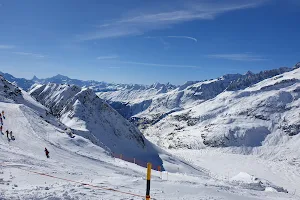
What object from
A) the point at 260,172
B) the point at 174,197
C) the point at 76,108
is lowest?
the point at 260,172

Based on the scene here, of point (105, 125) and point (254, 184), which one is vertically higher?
point (105, 125)

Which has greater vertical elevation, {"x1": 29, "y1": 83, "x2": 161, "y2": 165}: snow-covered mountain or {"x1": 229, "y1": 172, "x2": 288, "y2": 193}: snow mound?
{"x1": 29, "y1": 83, "x2": 161, "y2": 165}: snow-covered mountain

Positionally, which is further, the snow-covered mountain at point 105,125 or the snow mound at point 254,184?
the snow-covered mountain at point 105,125

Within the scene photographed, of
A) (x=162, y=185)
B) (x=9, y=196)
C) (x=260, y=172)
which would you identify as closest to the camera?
(x=9, y=196)

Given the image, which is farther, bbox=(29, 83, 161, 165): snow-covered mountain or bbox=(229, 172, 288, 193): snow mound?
bbox=(29, 83, 161, 165): snow-covered mountain

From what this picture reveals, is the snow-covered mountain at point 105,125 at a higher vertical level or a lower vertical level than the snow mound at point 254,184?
higher

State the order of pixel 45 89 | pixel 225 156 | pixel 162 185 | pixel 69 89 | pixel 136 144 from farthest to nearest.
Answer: pixel 45 89, pixel 225 156, pixel 69 89, pixel 136 144, pixel 162 185

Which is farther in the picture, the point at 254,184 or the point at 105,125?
the point at 105,125

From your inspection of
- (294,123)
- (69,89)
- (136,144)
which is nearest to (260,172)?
(136,144)

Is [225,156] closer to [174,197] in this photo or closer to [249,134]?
[249,134]

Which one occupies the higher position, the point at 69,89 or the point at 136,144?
the point at 69,89

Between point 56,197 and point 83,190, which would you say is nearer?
point 56,197

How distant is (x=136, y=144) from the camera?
3952 inches

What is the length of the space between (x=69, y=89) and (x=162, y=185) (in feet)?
411
